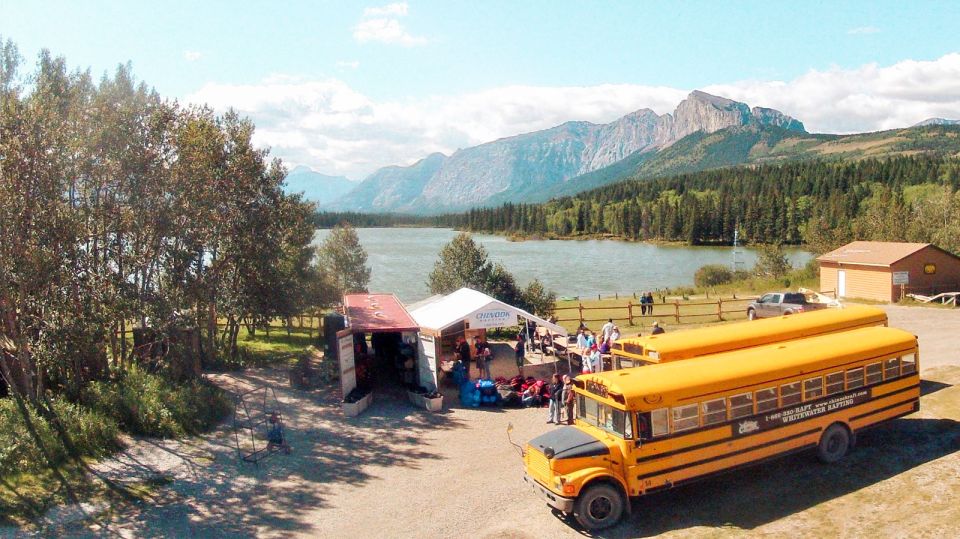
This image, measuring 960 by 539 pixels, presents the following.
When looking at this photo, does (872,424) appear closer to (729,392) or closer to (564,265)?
(729,392)

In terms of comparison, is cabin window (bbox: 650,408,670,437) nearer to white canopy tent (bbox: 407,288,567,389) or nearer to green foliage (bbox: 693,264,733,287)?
white canopy tent (bbox: 407,288,567,389)

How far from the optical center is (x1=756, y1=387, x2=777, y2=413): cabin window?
12.2 m

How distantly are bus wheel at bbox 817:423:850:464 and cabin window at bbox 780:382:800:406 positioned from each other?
1161 millimetres

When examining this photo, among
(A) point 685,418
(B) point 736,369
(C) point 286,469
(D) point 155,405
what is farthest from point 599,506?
(D) point 155,405

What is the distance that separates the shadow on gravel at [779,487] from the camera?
1130 cm

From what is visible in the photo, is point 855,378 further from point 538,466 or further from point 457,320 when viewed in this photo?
point 457,320

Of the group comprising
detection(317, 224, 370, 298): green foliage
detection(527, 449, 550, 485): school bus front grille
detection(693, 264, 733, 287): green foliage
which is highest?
detection(317, 224, 370, 298): green foliage

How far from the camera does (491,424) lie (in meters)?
17.5

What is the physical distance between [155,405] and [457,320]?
28.5 ft

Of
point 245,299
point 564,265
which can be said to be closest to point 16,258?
point 245,299

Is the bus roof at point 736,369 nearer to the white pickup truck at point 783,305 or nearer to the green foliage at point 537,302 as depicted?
the white pickup truck at point 783,305

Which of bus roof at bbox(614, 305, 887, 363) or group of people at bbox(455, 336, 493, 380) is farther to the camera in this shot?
group of people at bbox(455, 336, 493, 380)

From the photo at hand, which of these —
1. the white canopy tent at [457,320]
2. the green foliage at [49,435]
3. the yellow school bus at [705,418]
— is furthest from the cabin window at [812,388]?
the green foliage at [49,435]

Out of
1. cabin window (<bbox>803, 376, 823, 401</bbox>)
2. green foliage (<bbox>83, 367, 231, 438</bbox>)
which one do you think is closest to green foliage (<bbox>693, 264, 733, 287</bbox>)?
cabin window (<bbox>803, 376, 823, 401</bbox>)
